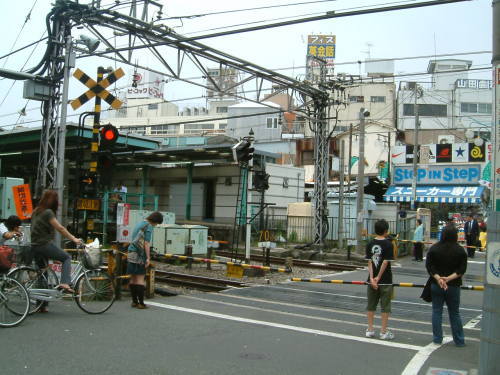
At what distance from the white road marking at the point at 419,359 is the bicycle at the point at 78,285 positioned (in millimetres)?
4790

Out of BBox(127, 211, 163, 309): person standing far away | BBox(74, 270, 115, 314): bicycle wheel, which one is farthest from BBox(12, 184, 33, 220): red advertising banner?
BBox(74, 270, 115, 314): bicycle wheel

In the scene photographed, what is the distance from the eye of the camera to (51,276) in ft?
27.3

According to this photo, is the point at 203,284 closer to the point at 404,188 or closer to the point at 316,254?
the point at 316,254

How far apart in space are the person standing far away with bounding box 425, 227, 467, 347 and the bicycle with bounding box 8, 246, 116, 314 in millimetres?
5011

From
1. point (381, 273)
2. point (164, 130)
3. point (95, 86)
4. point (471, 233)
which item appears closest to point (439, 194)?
point (471, 233)

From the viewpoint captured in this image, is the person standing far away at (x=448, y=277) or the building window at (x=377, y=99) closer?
the person standing far away at (x=448, y=277)

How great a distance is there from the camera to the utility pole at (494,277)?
15.8 ft

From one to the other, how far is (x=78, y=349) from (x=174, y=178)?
78.6 ft

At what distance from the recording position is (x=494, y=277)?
191 inches

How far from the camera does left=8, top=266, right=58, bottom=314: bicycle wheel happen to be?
7.86m

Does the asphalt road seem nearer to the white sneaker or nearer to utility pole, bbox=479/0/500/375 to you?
the white sneaker

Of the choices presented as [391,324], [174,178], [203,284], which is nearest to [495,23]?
[391,324]

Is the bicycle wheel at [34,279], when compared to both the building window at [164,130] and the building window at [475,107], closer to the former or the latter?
the building window at [475,107]

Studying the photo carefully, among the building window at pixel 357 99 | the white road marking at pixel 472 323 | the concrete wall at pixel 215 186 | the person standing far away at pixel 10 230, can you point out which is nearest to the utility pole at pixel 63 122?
the person standing far away at pixel 10 230
